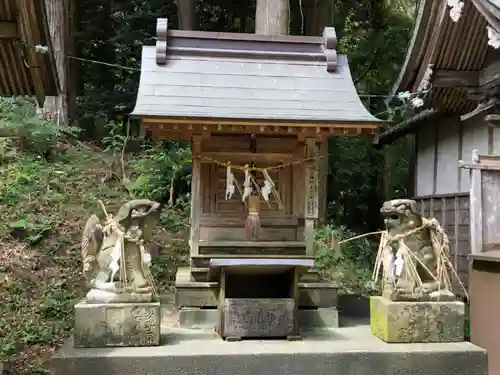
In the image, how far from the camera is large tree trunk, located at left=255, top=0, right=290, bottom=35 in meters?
10.2

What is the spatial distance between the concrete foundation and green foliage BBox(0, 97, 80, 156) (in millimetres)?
6618

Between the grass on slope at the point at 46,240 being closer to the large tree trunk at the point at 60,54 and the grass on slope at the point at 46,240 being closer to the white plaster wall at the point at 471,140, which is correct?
the large tree trunk at the point at 60,54

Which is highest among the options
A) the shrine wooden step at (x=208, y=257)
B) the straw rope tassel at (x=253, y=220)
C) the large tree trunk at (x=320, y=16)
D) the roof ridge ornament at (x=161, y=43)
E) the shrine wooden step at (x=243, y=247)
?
the large tree trunk at (x=320, y=16)

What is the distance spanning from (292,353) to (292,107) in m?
3.24

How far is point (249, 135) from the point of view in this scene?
777cm

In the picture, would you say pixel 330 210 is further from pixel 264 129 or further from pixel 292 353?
pixel 292 353

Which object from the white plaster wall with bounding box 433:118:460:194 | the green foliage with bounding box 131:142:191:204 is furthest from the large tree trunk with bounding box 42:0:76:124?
the white plaster wall with bounding box 433:118:460:194

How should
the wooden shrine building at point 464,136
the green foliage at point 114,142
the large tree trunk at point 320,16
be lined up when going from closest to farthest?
the wooden shrine building at point 464,136 < the large tree trunk at point 320,16 < the green foliage at point 114,142

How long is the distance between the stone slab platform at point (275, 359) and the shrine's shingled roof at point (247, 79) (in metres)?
2.81

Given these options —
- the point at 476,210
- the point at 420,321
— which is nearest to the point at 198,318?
the point at 420,321

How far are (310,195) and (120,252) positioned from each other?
279 centimetres

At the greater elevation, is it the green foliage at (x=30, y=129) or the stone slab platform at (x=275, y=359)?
the green foliage at (x=30, y=129)

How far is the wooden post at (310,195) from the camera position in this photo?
24.8ft

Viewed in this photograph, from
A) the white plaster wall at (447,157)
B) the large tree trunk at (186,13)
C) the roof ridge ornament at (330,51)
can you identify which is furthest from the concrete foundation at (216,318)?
the large tree trunk at (186,13)
